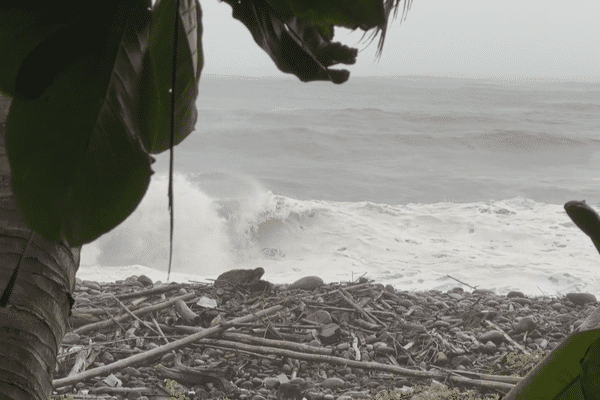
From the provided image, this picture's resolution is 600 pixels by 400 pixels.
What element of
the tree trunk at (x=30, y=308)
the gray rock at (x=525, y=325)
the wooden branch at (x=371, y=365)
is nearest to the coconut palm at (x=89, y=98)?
the tree trunk at (x=30, y=308)

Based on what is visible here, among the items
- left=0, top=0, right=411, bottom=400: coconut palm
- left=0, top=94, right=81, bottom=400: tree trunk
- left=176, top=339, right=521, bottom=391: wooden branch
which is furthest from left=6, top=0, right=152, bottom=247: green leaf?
left=176, top=339, right=521, bottom=391: wooden branch

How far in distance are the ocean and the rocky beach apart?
12.1 inches

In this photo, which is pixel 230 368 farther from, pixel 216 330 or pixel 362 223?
pixel 362 223

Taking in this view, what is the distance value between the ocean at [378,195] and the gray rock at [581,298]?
187 mm

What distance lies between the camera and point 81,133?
15 centimetres

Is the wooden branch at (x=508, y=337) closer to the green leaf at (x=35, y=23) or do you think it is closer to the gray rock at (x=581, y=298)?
the gray rock at (x=581, y=298)

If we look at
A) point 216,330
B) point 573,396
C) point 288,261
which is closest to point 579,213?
point 573,396

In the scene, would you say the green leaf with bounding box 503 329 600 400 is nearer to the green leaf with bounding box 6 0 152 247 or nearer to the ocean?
the green leaf with bounding box 6 0 152 247

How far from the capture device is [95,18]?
15 centimetres

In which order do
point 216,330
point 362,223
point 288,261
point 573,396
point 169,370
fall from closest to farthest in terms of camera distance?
point 573,396 < point 169,370 < point 216,330 < point 288,261 < point 362,223

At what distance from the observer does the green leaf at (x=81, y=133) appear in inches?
5.8

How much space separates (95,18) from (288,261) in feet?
8.37

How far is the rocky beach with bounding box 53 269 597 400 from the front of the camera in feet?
A: 5.25

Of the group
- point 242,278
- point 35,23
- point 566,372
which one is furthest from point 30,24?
point 242,278
